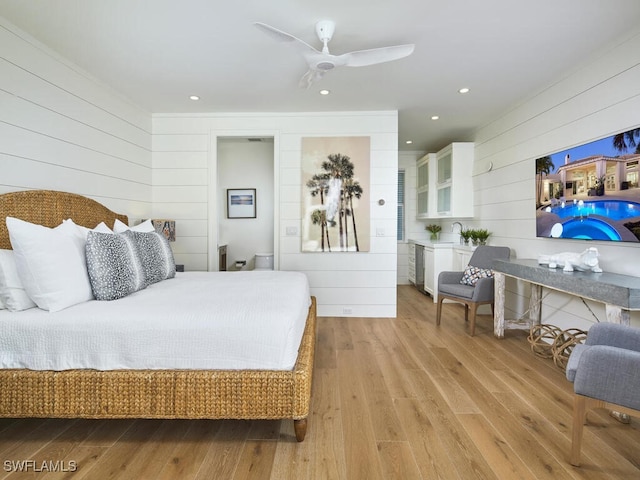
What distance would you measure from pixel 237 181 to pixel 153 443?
413 cm

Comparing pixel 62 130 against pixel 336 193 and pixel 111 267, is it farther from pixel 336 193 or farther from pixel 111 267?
pixel 336 193

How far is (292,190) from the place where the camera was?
3.84 metres

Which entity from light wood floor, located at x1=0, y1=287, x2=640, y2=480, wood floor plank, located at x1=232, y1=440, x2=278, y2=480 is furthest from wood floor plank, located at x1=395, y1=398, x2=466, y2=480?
wood floor plank, located at x1=232, y1=440, x2=278, y2=480

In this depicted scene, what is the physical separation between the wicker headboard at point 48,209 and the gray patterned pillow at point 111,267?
2.04ft

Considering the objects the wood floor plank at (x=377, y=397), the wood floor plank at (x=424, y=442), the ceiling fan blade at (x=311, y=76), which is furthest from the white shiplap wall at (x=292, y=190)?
the wood floor plank at (x=424, y=442)

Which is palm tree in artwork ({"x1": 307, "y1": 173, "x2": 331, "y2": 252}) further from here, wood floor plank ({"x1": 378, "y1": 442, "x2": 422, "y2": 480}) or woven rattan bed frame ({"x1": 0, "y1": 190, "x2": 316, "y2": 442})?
wood floor plank ({"x1": 378, "y1": 442, "x2": 422, "y2": 480})

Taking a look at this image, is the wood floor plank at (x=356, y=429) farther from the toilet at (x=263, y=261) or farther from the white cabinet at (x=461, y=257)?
the white cabinet at (x=461, y=257)

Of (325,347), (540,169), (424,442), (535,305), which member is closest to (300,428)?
(424,442)

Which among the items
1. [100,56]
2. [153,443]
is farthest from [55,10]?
[153,443]

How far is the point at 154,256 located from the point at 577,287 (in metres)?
3.24

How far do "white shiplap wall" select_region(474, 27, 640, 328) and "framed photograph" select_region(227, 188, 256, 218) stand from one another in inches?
140

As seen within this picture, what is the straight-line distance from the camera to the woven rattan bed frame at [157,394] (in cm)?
151

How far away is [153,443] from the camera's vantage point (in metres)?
1.59

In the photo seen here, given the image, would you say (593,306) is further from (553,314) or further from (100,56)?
(100,56)
